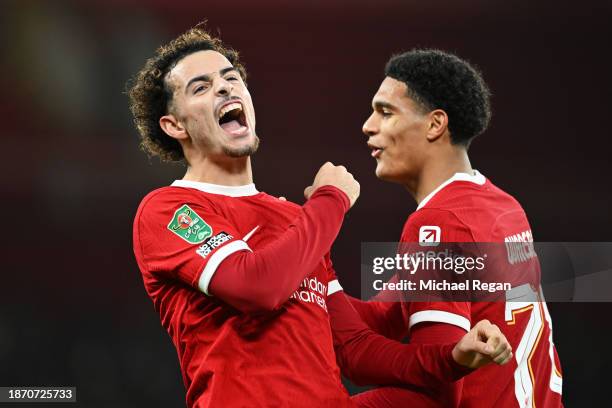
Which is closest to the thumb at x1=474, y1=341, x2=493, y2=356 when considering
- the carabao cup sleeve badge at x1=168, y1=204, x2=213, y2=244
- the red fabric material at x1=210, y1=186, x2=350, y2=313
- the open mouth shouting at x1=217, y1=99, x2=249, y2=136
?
the red fabric material at x1=210, y1=186, x2=350, y2=313

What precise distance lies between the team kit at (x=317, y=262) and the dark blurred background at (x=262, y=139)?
120 inches

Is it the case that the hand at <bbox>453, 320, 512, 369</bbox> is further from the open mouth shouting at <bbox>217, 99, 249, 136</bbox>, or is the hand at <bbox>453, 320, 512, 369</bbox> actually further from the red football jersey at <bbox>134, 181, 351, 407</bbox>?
the open mouth shouting at <bbox>217, 99, 249, 136</bbox>

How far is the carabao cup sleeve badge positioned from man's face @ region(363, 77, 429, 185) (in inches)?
33.8

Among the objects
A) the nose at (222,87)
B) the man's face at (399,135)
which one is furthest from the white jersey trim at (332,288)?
the nose at (222,87)

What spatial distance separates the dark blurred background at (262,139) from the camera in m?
5.64

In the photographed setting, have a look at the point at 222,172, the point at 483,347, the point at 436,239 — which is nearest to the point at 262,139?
the point at 222,172

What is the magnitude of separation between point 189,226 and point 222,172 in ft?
1.06

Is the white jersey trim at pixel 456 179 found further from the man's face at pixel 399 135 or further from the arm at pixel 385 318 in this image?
the arm at pixel 385 318

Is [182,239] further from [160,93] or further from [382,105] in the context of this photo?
[382,105]

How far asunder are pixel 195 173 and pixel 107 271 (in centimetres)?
364

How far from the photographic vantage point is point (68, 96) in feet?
19.8

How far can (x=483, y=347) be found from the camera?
1.91m

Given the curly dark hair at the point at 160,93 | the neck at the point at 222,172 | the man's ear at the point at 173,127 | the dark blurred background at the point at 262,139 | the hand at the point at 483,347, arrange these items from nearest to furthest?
the hand at the point at 483,347 < the neck at the point at 222,172 < the man's ear at the point at 173,127 < the curly dark hair at the point at 160,93 < the dark blurred background at the point at 262,139

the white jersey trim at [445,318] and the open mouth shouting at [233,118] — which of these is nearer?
the white jersey trim at [445,318]
